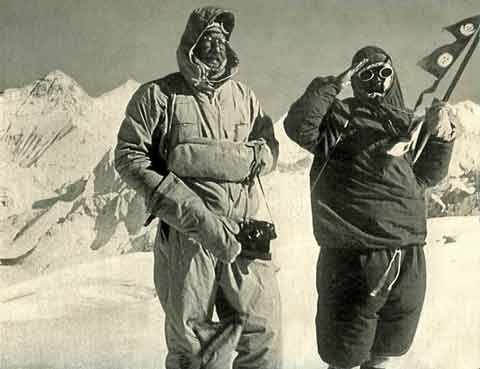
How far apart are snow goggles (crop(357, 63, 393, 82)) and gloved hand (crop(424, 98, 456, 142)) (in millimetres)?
197

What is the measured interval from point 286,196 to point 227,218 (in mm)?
295

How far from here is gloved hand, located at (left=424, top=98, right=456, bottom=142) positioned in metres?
3.09

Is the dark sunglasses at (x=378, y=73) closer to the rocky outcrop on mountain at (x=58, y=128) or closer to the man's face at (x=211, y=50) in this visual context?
the man's face at (x=211, y=50)

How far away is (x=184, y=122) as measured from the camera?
2.86 m

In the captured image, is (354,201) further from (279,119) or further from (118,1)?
(118,1)

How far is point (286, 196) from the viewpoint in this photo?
10.1 feet

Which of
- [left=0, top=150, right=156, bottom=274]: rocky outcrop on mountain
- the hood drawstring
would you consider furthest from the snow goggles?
[left=0, top=150, right=156, bottom=274]: rocky outcrop on mountain

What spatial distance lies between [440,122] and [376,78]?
260 mm

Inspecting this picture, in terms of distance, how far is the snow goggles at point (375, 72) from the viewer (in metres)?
→ 3.07

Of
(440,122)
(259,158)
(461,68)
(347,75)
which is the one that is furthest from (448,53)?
(259,158)

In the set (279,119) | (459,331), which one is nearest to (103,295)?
(279,119)

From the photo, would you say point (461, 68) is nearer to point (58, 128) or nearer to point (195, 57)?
point (195, 57)

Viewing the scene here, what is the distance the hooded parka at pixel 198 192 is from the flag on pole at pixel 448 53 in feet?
2.24

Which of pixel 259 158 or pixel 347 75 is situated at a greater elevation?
pixel 347 75
